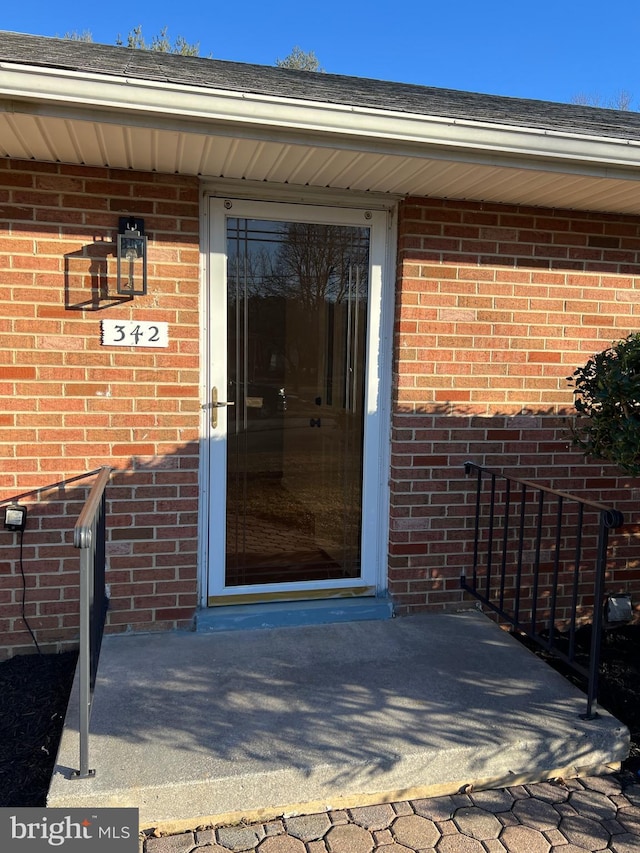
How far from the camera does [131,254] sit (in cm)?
320

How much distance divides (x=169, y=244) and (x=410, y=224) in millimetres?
1284

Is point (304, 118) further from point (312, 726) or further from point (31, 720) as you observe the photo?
point (31, 720)

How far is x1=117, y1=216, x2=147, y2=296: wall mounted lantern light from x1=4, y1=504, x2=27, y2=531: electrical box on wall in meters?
1.16

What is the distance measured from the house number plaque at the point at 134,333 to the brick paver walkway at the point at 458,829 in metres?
2.13

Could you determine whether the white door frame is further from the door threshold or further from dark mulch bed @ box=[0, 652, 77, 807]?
dark mulch bed @ box=[0, 652, 77, 807]

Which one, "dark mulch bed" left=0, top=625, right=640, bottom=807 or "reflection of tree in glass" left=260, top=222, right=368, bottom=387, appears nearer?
"dark mulch bed" left=0, top=625, right=640, bottom=807

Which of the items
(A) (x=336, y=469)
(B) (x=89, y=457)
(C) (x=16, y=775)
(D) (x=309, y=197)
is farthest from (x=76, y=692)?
(D) (x=309, y=197)

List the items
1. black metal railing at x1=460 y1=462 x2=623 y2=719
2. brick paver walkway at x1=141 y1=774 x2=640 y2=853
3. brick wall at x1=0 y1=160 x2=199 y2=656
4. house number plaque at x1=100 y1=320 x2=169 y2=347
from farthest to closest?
black metal railing at x1=460 y1=462 x2=623 y2=719 < house number plaque at x1=100 y1=320 x2=169 y2=347 < brick wall at x1=0 y1=160 x2=199 y2=656 < brick paver walkway at x1=141 y1=774 x2=640 y2=853

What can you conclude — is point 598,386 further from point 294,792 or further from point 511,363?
point 294,792

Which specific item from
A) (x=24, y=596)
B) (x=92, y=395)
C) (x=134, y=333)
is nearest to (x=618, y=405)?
(x=134, y=333)

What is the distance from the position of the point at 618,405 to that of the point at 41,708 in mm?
2902

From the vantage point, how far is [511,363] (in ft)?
12.5

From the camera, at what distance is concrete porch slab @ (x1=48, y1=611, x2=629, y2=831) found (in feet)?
7.59

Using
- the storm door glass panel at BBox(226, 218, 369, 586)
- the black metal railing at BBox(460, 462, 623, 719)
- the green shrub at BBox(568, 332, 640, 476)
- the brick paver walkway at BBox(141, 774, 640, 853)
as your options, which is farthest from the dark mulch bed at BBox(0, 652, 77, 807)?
the green shrub at BBox(568, 332, 640, 476)
